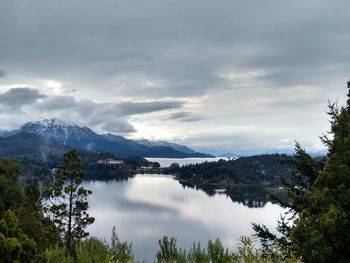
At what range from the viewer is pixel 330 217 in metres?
14.9

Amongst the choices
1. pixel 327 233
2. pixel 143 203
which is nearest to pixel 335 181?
pixel 327 233

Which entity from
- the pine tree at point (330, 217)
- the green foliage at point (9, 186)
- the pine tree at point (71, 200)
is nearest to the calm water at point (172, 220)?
the green foliage at point (9, 186)

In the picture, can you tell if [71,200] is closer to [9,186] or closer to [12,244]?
[9,186]

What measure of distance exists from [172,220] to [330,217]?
13079 centimetres

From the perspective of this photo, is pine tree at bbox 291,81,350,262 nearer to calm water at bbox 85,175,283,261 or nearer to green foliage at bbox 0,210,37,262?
green foliage at bbox 0,210,37,262

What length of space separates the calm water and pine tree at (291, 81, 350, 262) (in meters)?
74.1

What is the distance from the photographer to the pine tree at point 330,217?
1495 cm

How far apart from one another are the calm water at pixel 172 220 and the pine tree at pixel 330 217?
74054mm

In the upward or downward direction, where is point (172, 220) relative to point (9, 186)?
downward

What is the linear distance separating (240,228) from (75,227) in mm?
85486

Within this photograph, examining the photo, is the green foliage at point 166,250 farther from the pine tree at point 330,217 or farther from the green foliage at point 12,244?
the green foliage at point 12,244

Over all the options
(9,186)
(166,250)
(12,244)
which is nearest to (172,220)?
(9,186)

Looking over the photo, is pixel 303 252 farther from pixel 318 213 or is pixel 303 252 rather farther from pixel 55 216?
pixel 55 216

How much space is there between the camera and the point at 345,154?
16172 mm
